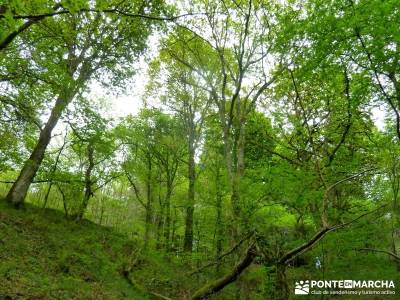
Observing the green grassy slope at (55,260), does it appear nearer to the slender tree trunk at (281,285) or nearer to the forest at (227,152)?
the forest at (227,152)

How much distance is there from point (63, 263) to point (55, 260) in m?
0.45

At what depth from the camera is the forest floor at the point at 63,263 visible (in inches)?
329

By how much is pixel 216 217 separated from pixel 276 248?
6458 mm

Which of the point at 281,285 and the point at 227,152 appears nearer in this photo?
the point at 281,285

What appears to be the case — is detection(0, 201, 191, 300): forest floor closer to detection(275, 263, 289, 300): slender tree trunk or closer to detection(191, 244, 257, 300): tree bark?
detection(191, 244, 257, 300): tree bark

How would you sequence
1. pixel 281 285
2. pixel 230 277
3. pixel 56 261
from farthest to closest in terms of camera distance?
pixel 56 261, pixel 230 277, pixel 281 285

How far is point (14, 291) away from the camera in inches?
283

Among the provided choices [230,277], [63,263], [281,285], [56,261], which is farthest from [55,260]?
[281,285]

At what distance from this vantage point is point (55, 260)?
10906 millimetres

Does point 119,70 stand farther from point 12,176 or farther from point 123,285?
point 12,176

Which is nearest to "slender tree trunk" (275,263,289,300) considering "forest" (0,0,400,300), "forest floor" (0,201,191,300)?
"forest" (0,0,400,300)

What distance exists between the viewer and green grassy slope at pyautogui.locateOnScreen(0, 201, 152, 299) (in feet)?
26.9

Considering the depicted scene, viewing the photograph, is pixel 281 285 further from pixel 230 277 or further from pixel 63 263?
pixel 63 263

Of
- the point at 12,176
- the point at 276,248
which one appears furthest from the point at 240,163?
the point at 12,176
